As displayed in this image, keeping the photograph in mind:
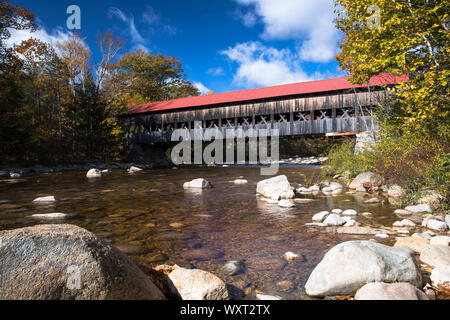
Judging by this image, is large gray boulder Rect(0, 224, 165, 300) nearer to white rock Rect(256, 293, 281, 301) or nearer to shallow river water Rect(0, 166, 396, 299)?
white rock Rect(256, 293, 281, 301)

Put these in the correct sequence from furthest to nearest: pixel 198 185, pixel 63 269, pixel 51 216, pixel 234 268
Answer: pixel 198 185
pixel 51 216
pixel 234 268
pixel 63 269

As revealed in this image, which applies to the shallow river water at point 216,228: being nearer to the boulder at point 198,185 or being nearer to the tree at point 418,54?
the boulder at point 198,185

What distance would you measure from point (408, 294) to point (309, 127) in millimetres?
18002

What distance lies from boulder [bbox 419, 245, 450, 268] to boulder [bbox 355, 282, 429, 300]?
81 centimetres

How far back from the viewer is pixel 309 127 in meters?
18.8

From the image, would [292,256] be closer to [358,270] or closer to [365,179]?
[358,270]

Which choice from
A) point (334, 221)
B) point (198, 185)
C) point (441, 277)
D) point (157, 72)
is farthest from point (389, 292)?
point (157, 72)

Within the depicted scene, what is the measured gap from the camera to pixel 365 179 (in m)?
7.18

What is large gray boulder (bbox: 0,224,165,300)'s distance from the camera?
1423 mm

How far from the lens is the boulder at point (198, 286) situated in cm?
190

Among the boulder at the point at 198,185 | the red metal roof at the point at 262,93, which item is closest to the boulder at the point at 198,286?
the boulder at the point at 198,185

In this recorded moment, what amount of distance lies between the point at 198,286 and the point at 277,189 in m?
4.72
